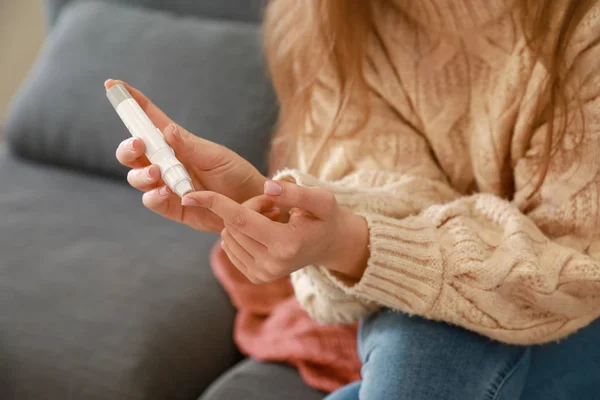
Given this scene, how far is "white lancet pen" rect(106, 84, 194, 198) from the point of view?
→ 572 millimetres

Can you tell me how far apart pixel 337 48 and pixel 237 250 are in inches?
14.1

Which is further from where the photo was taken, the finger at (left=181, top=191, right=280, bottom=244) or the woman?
the woman

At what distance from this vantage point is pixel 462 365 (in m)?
0.69

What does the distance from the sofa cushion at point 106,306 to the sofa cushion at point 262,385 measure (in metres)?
0.10

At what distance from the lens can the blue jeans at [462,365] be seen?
68cm

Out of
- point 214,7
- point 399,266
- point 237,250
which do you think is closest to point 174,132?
point 237,250

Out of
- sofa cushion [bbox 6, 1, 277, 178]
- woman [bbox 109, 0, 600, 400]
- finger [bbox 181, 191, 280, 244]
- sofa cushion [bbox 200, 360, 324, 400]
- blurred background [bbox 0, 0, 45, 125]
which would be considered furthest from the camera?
blurred background [bbox 0, 0, 45, 125]

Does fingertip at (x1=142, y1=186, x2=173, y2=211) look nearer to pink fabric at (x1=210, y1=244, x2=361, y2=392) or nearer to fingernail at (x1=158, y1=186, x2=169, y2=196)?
fingernail at (x1=158, y1=186, x2=169, y2=196)

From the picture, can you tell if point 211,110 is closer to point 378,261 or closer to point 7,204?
point 7,204

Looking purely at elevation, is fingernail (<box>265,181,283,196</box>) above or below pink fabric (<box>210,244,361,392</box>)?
above

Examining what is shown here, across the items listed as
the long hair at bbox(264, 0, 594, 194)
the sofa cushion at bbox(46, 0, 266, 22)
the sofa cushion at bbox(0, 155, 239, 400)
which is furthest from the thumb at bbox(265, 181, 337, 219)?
the sofa cushion at bbox(46, 0, 266, 22)

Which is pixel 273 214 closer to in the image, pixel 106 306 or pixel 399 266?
pixel 399 266

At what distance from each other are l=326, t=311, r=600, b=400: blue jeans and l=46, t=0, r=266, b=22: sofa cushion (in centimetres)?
83

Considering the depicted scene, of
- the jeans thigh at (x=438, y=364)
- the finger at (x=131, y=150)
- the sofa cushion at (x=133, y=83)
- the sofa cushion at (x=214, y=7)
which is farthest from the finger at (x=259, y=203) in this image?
the sofa cushion at (x=214, y=7)
